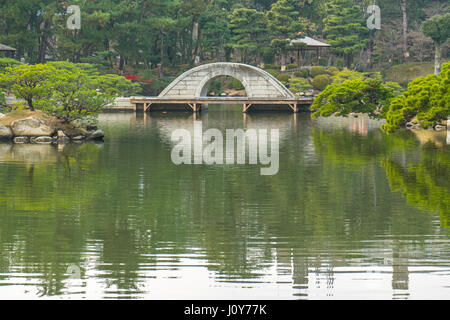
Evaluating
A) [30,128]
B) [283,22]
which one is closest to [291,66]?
[283,22]

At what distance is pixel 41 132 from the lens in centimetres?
4072

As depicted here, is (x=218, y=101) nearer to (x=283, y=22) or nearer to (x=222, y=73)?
(x=222, y=73)

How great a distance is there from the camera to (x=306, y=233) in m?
17.6

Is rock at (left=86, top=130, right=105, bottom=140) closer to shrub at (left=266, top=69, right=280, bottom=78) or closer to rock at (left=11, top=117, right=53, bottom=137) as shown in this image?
rock at (left=11, top=117, right=53, bottom=137)

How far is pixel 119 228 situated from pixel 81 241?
5.03ft

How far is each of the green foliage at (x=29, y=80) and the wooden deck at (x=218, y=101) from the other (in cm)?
2615

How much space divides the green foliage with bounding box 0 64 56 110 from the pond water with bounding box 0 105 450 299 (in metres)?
7.88

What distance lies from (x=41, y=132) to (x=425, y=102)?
2004 centimetres

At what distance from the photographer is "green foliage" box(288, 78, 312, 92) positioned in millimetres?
75188

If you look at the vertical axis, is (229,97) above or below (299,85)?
below

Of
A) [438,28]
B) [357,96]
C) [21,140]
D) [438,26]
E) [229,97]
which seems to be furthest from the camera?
[438,28]

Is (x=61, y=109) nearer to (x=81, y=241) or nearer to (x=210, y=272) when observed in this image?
(x=81, y=241)

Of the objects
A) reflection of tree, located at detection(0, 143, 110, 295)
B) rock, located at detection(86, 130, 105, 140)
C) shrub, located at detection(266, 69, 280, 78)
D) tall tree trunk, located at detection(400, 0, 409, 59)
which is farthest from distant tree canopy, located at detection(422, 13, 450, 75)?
reflection of tree, located at detection(0, 143, 110, 295)

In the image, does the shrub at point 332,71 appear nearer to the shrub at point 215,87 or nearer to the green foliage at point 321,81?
the green foliage at point 321,81
